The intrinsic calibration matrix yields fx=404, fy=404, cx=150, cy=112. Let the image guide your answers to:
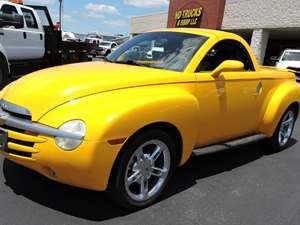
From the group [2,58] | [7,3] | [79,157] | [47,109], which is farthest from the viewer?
[7,3]

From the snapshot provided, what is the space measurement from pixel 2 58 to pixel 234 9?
22.8m

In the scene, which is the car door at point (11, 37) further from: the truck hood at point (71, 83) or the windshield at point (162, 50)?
the truck hood at point (71, 83)

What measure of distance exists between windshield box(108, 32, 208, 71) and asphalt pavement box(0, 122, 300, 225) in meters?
1.34

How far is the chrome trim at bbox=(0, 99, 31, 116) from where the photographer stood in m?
3.59

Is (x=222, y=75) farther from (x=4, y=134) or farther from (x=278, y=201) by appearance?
(x=4, y=134)

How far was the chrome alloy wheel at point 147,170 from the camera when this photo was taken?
3760 mm

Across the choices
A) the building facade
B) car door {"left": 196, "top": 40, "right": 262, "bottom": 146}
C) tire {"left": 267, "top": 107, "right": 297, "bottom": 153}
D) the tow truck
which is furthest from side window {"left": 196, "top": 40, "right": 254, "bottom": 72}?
the building facade

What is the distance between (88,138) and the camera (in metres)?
3.27

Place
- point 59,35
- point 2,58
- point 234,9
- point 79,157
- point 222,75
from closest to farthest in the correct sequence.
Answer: point 79,157 → point 222,75 → point 2,58 → point 59,35 → point 234,9

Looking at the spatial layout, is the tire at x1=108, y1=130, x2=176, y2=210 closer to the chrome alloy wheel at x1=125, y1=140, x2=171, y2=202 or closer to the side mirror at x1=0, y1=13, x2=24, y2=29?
the chrome alloy wheel at x1=125, y1=140, x2=171, y2=202

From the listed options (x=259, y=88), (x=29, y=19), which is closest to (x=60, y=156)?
(x=259, y=88)

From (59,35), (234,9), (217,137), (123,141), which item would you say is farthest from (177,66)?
(234,9)

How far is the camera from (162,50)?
480 centimetres

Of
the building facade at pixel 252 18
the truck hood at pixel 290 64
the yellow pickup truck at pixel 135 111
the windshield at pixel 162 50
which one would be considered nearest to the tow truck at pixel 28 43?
the windshield at pixel 162 50
